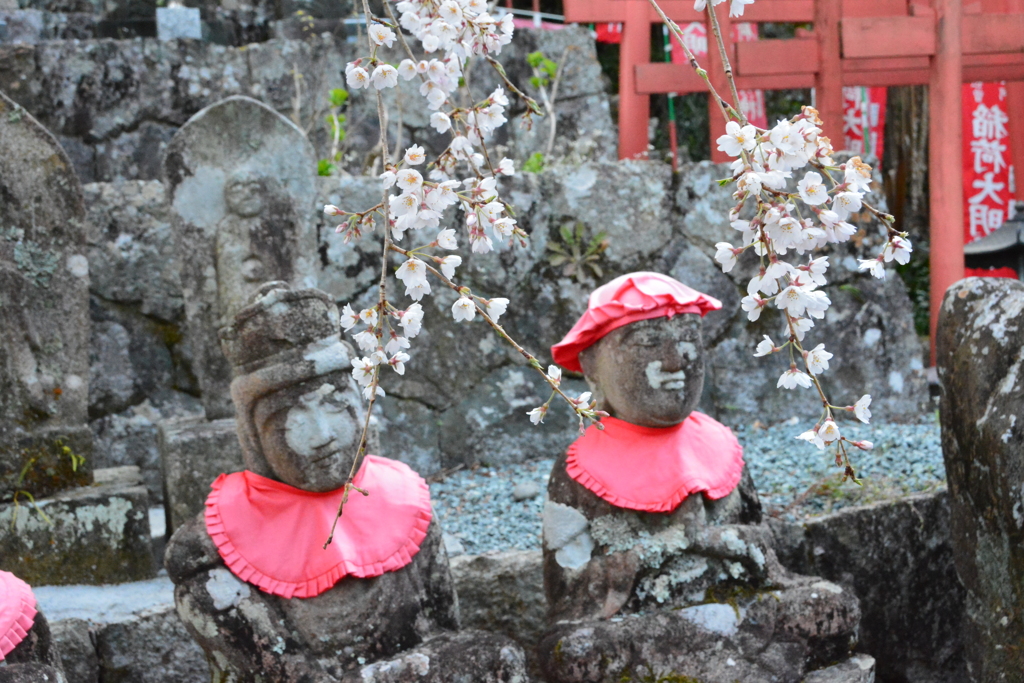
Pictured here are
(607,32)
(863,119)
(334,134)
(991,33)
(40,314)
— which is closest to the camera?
(40,314)

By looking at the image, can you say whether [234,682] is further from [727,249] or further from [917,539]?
[917,539]

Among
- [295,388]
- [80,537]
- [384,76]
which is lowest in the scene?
[80,537]

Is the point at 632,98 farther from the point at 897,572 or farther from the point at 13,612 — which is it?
the point at 13,612

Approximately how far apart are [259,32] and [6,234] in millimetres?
4852

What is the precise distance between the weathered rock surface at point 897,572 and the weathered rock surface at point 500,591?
2.93 ft

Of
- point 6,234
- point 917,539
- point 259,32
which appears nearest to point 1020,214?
point 917,539

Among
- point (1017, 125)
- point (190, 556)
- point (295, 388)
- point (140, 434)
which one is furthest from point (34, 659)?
point (1017, 125)

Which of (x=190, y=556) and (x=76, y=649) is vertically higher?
(x=190, y=556)

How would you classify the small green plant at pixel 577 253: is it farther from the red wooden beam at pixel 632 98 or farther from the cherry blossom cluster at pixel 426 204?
the cherry blossom cluster at pixel 426 204

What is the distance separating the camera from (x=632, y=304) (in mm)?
3031

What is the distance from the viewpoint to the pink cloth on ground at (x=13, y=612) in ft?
7.52

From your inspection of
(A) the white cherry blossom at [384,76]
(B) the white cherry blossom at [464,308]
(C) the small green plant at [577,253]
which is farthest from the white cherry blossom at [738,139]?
(C) the small green plant at [577,253]

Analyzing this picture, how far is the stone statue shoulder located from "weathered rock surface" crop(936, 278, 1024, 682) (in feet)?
7.05

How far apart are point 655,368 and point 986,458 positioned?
96cm
